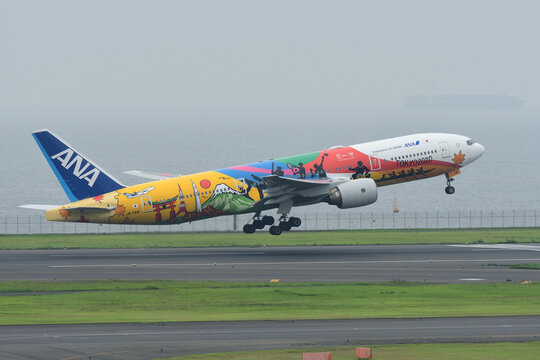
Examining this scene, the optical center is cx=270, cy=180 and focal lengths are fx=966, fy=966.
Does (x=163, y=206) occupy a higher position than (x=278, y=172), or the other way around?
(x=278, y=172)

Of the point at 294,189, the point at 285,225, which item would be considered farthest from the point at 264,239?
the point at 294,189

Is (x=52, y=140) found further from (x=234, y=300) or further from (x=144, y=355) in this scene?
(x=144, y=355)

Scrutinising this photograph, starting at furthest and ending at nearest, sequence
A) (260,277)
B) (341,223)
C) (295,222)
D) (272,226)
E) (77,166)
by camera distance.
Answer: (341,223) → (272,226) → (295,222) → (77,166) → (260,277)

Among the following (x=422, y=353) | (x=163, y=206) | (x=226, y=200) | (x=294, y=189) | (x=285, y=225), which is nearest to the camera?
(x=422, y=353)

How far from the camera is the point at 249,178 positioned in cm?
8088

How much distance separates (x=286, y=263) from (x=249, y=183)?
26.3ft

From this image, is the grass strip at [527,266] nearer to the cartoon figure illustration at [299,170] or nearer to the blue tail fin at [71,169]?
the cartoon figure illustration at [299,170]

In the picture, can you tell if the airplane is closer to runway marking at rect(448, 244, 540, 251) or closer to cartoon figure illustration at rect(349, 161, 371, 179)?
cartoon figure illustration at rect(349, 161, 371, 179)

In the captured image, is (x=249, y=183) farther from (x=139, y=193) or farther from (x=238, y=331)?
(x=238, y=331)

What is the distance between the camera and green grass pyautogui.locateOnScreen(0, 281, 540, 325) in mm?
53125

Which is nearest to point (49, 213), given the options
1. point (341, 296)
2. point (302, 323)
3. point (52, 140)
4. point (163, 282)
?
point (52, 140)

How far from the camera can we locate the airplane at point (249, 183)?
248ft

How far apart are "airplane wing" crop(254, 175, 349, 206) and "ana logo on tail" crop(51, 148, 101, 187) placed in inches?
550

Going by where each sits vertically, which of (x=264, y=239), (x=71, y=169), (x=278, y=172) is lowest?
(x=264, y=239)
